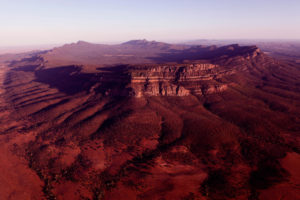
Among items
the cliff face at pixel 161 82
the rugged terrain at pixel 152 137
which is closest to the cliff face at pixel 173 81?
the cliff face at pixel 161 82

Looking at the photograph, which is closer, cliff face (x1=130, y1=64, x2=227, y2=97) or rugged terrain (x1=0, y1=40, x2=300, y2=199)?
rugged terrain (x1=0, y1=40, x2=300, y2=199)

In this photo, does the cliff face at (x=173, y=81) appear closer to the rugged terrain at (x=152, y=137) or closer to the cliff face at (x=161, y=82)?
the cliff face at (x=161, y=82)

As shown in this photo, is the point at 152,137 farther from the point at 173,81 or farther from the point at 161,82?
the point at 173,81

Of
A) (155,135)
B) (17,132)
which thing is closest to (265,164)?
(155,135)

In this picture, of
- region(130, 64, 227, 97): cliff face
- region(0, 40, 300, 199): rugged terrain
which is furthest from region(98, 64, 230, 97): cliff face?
region(0, 40, 300, 199): rugged terrain

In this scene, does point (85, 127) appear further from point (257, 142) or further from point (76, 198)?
point (257, 142)

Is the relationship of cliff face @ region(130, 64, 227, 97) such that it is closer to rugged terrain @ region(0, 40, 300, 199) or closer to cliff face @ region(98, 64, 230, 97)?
cliff face @ region(98, 64, 230, 97)
